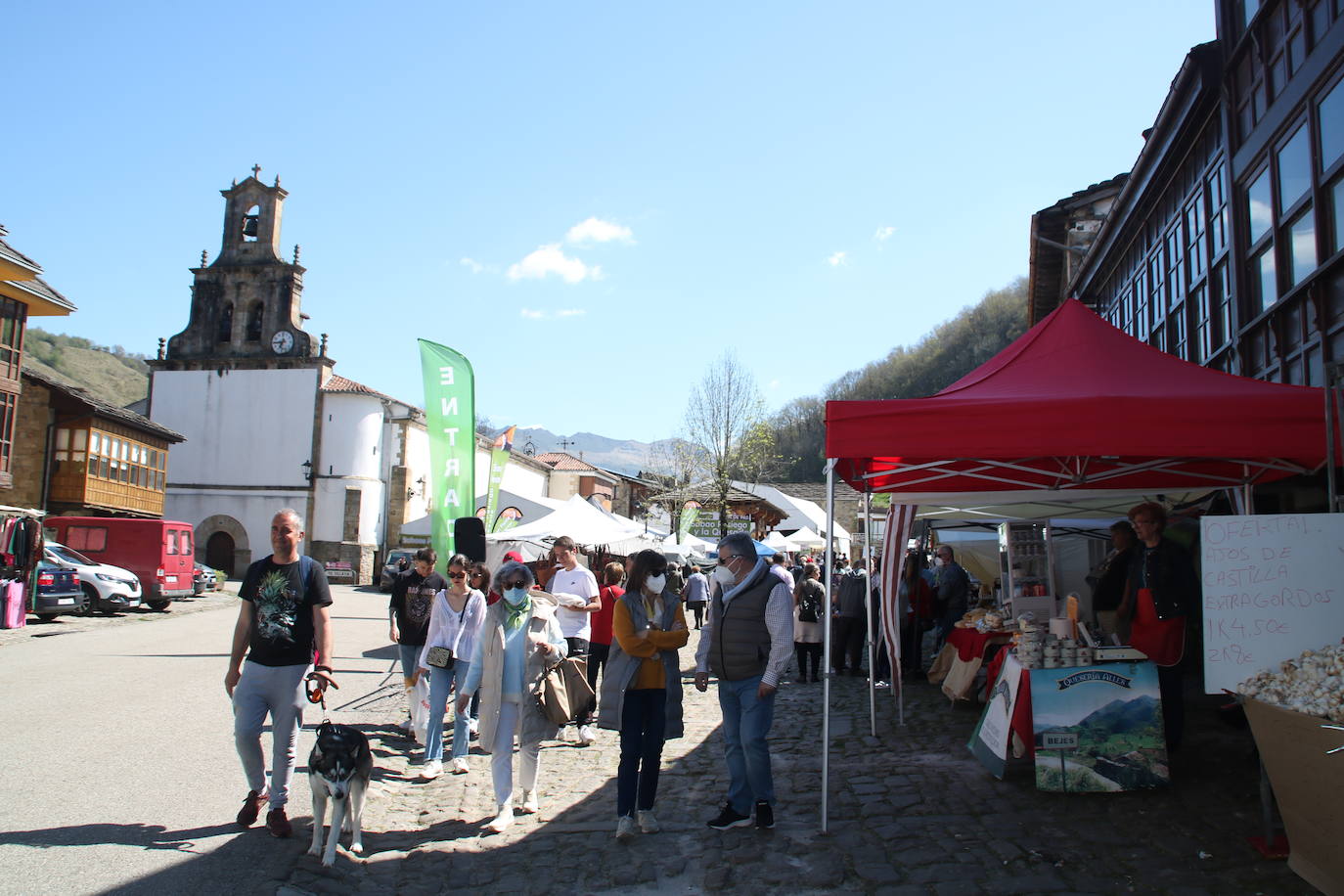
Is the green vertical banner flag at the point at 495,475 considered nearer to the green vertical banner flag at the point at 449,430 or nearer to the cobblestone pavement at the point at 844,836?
the green vertical banner flag at the point at 449,430

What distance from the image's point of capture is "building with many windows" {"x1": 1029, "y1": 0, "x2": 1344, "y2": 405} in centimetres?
776

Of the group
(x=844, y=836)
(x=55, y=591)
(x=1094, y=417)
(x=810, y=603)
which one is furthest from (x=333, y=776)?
(x=55, y=591)

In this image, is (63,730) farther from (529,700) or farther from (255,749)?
(529,700)

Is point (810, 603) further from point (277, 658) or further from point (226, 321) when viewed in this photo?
point (226, 321)

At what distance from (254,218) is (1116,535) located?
4517cm

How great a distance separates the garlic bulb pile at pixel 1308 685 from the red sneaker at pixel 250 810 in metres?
5.34

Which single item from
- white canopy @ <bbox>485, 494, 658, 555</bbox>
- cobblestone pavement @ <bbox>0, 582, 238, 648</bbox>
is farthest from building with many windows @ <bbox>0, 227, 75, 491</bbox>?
white canopy @ <bbox>485, 494, 658, 555</bbox>

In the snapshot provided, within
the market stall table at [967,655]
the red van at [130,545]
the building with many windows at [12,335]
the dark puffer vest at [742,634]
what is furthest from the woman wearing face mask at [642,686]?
the building with many windows at [12,335]

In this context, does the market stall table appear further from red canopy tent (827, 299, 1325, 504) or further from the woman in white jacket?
the woman in white jacket

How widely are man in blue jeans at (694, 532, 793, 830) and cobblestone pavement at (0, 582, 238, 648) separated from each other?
45.5ft

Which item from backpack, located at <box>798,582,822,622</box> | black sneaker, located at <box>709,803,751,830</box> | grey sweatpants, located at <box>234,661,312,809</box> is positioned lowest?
black sneaker, located at <box>709,803,751,830</box>

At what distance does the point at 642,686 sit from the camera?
17.7ft

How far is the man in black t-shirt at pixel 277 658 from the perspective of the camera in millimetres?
5156

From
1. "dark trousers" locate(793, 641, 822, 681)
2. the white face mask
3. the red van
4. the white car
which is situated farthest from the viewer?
the red van
